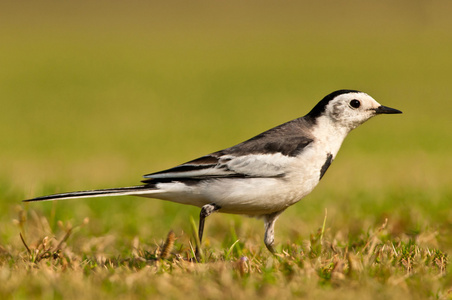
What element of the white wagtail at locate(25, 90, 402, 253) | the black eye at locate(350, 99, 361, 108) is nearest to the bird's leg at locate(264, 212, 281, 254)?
the white wagtail at locate(25, 90, 402, 253)

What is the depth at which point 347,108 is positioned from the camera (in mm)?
6258

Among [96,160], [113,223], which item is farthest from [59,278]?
[96,160]

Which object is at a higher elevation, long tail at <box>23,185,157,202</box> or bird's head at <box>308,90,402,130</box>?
bird's head at <box>308,90,402,130</box>

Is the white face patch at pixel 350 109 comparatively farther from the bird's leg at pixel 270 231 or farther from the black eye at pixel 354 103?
the bird's leg at pixel 270 231

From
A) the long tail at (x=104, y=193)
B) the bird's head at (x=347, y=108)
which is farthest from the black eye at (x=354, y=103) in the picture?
the long tail at (x=104, y=193)

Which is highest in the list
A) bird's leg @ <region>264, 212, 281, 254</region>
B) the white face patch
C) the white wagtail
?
the white face patch

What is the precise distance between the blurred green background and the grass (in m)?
0.07

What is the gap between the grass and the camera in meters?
4.47

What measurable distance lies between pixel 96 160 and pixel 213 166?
833 centimetres

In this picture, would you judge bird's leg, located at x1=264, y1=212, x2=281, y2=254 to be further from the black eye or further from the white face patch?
the black eye

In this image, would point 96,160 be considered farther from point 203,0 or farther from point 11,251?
point 203,0

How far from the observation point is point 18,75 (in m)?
29.8

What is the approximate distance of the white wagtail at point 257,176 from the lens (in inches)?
223

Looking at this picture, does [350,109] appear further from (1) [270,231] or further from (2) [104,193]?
(2) [104,193]
